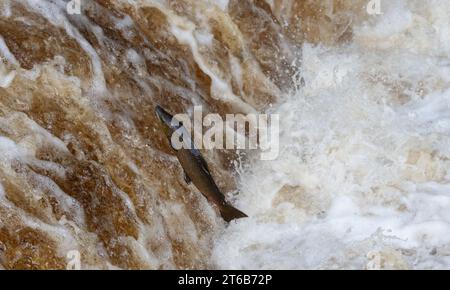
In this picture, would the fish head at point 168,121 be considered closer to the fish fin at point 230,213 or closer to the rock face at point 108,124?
the rock face at point 108,124

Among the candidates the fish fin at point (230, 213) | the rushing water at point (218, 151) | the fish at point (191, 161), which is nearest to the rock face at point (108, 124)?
the rushing water at point (218, 151)

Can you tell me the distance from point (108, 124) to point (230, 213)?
88 cm

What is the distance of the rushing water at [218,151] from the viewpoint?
385 cm

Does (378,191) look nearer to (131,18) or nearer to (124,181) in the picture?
(124,181)

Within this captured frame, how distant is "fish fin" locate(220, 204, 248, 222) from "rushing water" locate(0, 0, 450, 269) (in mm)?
113

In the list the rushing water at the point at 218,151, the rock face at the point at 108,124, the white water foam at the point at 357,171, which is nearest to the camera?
the rock face at the point at 108,124

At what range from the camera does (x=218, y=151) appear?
4633mm

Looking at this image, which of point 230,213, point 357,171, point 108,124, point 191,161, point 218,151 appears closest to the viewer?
point 191,161

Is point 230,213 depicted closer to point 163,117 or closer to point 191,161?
point 191,161

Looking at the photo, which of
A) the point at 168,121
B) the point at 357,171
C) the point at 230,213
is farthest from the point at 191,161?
the point at 357,171

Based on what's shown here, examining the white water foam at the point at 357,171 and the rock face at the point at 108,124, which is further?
the white water foam at the point at 357,171

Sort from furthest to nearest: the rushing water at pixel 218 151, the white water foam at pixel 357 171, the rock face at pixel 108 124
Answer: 1. the white water foam at pixel 357 171
2. the rushing water at pixel 218 151
3. the rock face at pixel 108 124

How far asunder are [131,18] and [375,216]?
1.97 meters

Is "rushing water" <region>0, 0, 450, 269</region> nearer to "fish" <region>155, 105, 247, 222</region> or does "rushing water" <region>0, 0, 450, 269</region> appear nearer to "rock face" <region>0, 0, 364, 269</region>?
"rock face" <region>0, 0, 364, 269</region>
